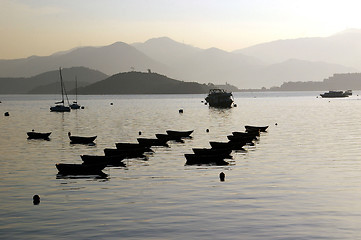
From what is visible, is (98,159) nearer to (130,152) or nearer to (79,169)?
(79,169)

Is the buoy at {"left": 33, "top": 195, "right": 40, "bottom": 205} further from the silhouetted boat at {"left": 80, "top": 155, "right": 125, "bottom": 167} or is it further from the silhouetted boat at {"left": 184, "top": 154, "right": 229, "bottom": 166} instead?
the silhouetted boat at {"left": 184, "top": 154, "right": 229, "bottom": 166}

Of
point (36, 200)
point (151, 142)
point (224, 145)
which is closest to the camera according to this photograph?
point (36, 200)

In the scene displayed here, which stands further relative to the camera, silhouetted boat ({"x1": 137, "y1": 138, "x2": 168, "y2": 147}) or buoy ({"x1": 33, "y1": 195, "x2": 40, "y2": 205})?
silhouetted boat ({"x1": 137, "y1": 138, "x2": 168, "y2": 147})

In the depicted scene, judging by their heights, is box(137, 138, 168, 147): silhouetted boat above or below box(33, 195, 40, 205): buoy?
above

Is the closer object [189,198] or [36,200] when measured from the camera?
[36,200]

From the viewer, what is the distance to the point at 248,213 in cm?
3225

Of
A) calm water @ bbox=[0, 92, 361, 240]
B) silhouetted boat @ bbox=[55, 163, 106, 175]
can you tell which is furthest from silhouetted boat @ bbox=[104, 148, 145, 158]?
silhouetted boat @ bbox=[55, 163, 106, 175]

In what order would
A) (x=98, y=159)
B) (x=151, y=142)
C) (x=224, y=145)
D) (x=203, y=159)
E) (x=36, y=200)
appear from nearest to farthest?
(x=36, y=200), (x=98, y=159), (x=203, y=159), (x=224, y=145), (x=151, y=142)

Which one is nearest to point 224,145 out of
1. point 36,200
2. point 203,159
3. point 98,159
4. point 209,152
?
point 209,152

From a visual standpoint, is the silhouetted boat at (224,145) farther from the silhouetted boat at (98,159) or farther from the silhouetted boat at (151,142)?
A: the silhouetted boat at (98,159)

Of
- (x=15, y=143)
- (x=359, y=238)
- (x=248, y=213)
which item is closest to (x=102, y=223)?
(x=248, y=213)

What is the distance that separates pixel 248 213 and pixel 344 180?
1484 centimetres

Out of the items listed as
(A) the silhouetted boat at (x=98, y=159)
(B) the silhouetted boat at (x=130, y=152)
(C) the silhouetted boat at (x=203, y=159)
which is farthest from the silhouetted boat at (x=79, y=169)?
(C) the silhouetted boat at (x=203, y=159)

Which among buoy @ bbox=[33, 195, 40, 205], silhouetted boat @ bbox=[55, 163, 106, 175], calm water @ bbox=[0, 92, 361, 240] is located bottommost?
calm water @ bbox=[0, 92, 361, 240]
